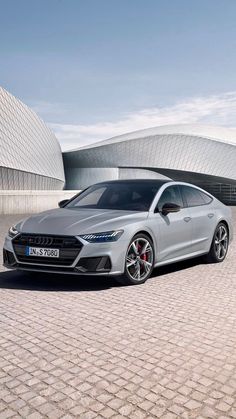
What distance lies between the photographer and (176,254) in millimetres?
6996

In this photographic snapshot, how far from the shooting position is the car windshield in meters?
6.88

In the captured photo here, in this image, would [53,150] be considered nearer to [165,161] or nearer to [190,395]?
[165,161]

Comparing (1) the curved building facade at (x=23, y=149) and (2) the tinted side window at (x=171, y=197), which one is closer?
(2) the tinted side window at (x=171, y=197)

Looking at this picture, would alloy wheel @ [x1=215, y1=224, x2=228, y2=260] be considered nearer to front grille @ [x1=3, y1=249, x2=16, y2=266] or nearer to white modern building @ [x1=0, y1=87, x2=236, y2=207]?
front grille @ [x1=3, y1=249, x2=16, y2=266]

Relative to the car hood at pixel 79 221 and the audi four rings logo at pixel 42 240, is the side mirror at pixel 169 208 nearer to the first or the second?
the car hood at pixel 79 221

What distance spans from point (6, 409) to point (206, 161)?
5271 centimetres

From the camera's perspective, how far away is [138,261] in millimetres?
6145

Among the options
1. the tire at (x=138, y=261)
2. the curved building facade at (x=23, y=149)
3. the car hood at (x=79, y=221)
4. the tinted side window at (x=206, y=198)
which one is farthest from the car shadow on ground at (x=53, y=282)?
the curved building facade at (x=23, y=149)

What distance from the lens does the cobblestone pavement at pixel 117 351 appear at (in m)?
2.75

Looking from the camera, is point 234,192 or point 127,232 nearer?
point 127,232

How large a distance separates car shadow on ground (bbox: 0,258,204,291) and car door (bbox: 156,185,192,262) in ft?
1.24

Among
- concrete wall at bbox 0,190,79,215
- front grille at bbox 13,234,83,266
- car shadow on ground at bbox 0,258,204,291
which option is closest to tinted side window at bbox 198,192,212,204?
car shadow on ground at bbox 0,258,204,291

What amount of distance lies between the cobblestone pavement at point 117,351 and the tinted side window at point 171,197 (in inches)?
55.8

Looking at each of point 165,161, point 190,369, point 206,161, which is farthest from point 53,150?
point 190,369
